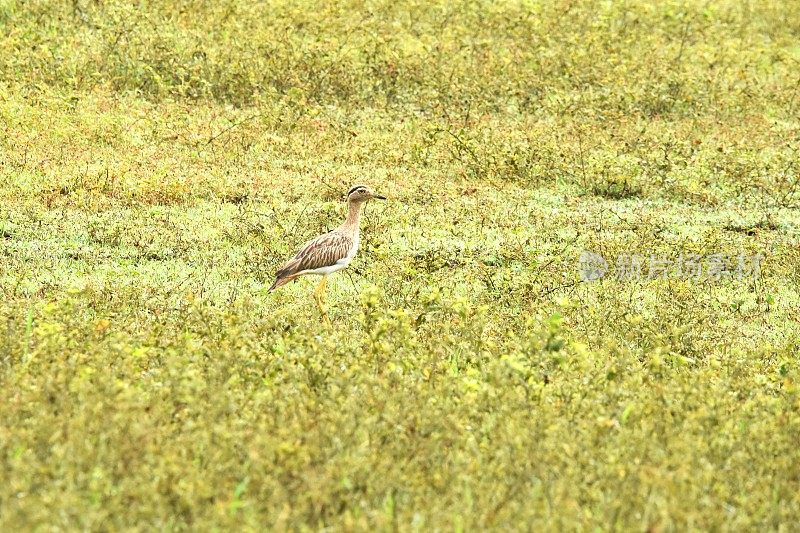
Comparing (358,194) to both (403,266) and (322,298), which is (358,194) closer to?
(403,266)

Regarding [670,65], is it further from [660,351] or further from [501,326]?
[660,351]

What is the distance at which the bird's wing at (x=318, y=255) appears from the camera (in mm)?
10398

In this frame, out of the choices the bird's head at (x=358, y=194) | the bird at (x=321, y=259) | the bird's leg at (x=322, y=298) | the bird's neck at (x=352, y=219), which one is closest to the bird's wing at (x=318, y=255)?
the bird at (x=321, y=259)

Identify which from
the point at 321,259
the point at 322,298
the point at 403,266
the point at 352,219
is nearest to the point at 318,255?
the point at 321,259

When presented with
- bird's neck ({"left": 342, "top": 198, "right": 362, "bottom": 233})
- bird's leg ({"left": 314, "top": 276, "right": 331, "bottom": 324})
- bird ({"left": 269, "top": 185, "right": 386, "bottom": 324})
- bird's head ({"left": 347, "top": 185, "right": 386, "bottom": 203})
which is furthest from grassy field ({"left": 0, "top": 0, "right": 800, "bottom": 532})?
bird's head ({"left": 347, "top": 185, "right": 386, "bottom": 203})

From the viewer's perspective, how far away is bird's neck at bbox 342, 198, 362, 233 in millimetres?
10967

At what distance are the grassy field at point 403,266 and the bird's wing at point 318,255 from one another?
331 millimetres

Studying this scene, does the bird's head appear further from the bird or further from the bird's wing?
the bird's wing

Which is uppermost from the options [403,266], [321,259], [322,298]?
[321,259]

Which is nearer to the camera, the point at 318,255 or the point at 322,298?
the point at 318,255

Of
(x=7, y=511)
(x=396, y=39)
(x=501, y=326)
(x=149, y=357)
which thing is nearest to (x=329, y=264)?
(x=501, y=326)

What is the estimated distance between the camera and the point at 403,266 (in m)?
12.0

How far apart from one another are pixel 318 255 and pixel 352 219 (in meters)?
0.75

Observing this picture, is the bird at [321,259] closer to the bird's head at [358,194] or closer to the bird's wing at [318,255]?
the bird's wing at [318,255]
